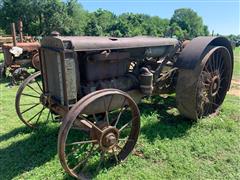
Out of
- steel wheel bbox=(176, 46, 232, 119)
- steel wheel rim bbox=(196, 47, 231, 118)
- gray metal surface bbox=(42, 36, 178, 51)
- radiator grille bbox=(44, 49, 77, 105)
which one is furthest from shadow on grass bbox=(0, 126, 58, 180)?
steel wheel rim bbox=(196, 47, 231, 118)

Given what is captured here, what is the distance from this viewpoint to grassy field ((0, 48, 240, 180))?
328 cm

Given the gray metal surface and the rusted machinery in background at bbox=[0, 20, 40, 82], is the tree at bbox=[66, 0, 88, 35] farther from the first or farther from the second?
the gray metal surface

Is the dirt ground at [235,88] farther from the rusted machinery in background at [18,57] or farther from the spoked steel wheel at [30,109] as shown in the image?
the rusted machinery in background at [18,57]

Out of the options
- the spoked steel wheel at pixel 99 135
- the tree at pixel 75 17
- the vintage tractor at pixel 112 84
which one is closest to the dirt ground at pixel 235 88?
the vintage tractor at pixel 112 84

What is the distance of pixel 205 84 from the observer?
4520 millimetres

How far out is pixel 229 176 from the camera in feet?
10.7

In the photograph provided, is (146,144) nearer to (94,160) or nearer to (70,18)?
(94,160)

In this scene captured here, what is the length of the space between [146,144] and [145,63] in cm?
145

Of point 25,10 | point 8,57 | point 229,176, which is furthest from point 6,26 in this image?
point 229,176

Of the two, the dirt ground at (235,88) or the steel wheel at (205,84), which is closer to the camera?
the steel wheel at (205,84)

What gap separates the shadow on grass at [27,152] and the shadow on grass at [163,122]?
150 centimetres

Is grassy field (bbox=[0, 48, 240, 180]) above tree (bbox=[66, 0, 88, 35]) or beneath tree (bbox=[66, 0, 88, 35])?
beneath

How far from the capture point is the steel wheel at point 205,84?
4.21m

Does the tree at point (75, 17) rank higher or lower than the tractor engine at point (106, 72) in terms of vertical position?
higher
